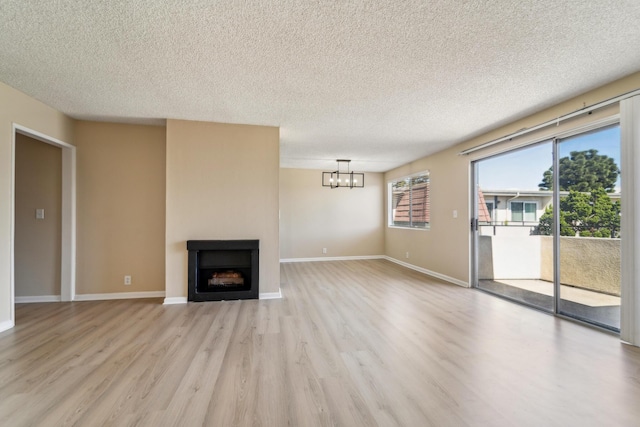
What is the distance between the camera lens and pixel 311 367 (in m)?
2.07

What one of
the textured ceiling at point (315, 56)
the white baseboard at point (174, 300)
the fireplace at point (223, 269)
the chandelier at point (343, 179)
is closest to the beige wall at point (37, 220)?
the textured ceiling at point (315, 56)

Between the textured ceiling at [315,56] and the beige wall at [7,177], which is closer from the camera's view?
the textured ceiling at [315,56]

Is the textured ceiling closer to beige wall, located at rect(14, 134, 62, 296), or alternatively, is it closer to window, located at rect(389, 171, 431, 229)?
beige wall, located at rect(14, 134, 62, 296)

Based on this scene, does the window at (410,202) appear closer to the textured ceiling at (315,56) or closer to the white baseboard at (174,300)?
the textured ceiling at (315,56)

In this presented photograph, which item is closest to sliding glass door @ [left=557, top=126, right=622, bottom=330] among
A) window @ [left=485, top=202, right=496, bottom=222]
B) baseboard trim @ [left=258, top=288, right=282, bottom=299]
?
window @ [left=485, top=202, right=496, bottom=222]

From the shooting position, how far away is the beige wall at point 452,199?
10.9 feet

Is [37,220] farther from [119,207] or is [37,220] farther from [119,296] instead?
[119,296]

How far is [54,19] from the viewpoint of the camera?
181 cm

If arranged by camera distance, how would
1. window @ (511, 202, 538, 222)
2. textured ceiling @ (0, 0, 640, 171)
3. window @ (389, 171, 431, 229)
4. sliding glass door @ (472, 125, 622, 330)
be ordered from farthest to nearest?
window @ (389, 171, 431, 229) < window @ (511, 202, 538, 222) < sliding glass door @ (472, 125, 622, 330) < textured ceiling @ (0, 0, 640, 171)

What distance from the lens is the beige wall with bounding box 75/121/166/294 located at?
3.81m

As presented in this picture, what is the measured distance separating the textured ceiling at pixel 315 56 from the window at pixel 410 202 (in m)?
2.49

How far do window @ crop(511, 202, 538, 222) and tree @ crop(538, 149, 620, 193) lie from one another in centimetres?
61

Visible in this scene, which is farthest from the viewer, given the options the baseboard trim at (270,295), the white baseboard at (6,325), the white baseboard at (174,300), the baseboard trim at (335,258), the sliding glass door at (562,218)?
the baseboard trim at (335,258)

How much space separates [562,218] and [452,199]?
5.93 feet
